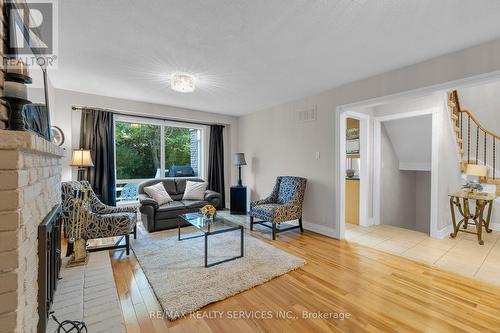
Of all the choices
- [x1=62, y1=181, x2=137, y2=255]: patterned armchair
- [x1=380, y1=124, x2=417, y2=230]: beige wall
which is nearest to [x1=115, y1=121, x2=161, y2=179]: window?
[x1=62, y1=181, x2=137, y2=255]: patterned armchair

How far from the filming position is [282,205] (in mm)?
3568

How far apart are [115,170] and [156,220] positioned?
58.1 inches

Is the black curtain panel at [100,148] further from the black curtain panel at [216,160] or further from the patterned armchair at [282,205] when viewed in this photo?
the patterned armchair at [282,205]

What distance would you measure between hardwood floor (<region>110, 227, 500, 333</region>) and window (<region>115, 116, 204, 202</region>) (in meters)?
2.32

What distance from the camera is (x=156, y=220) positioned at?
146 inches

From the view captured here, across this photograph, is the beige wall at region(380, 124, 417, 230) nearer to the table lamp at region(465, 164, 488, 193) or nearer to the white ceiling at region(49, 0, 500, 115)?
the table lamp at region(465, 164, 488, 193)

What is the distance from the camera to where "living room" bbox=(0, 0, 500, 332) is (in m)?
1.61

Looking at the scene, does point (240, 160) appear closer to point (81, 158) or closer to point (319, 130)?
point (319, 130)

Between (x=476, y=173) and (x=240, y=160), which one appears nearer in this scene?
(x=476, y=173)

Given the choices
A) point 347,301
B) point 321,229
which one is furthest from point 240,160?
point 347,301

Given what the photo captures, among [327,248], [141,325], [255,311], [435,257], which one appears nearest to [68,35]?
[141,325]

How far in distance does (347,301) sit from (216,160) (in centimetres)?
418

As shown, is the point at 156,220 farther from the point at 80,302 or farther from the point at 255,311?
the point at 255,311

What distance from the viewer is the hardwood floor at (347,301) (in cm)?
165
